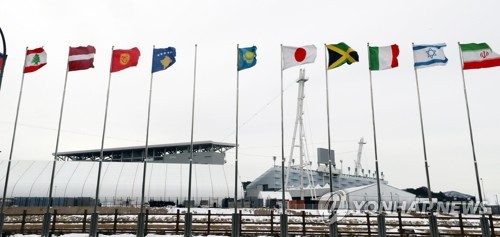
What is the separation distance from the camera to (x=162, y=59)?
28.1 metres

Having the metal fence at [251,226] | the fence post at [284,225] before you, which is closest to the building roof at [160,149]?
the metal fence at [251,226]

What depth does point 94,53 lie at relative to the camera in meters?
27.7

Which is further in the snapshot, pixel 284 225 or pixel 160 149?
pixel 160 149

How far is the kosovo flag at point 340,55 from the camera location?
27.3 m

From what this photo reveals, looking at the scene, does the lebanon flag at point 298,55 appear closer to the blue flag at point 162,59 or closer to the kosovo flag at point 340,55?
the kosovo flag at point 340,55

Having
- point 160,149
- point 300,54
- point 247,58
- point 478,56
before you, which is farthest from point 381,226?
point 160,149

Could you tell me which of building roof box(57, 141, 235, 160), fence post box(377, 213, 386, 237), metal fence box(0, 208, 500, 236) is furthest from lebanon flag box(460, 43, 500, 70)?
building roof box(57, 141, 235, 160)

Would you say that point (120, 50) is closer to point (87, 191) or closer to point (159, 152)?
point (87, 191)

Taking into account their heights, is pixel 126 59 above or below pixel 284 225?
above

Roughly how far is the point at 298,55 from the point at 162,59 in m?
10.1

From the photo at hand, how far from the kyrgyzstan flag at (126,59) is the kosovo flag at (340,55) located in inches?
559

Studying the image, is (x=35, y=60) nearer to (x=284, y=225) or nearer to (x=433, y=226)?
(x=284, y=225)

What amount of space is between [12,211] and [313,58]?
153ft

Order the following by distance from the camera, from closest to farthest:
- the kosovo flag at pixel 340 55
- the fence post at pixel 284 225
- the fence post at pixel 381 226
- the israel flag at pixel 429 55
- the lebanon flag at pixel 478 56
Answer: the fence post at pixel 381 226 < the fence post at pixel 284 225 < the lebanon flag at pixel 478 56 < the israel flag at pixel 429 55 < the kosovo flag at pixel 340 55
